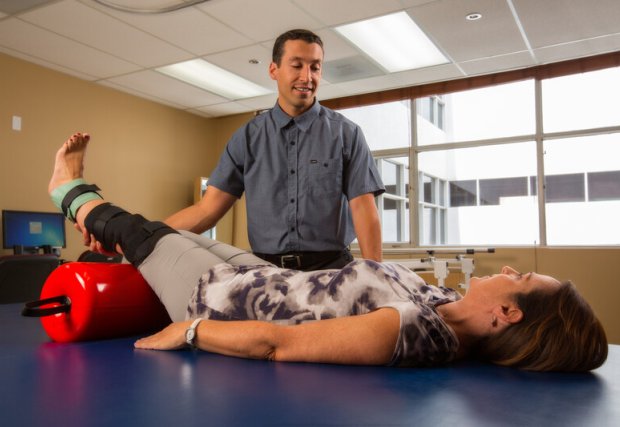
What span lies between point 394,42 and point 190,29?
1.57 meters

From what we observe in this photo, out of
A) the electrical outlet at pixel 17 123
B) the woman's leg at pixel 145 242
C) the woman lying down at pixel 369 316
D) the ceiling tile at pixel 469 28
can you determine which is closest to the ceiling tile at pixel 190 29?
the ceiling tile at pixel 469 28

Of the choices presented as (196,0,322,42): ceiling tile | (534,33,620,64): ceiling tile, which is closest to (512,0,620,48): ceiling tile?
(534,33,620,64): ceiling tile

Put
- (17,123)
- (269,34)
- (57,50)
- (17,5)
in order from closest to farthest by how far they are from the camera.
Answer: (17,5) < (269,34) < (57,50) < (17,123)

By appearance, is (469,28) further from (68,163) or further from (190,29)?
(68,163)

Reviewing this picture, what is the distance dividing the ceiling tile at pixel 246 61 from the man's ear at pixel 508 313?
347 centimetres

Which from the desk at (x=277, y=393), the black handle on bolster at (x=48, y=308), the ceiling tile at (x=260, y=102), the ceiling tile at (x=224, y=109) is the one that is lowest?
the desk at (x=277, y=393)

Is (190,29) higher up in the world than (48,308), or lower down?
higher up

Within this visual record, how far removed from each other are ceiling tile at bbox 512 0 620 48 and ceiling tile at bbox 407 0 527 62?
4.1 inches

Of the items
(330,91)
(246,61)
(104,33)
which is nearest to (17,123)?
(104,33)

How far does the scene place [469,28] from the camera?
150 inches

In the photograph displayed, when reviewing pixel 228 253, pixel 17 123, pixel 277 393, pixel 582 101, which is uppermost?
pixel 582 101

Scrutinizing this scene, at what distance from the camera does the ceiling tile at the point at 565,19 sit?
3.42m

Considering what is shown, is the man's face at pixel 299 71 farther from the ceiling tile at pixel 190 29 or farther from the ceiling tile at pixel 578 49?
the ceiling tile at pixel 578 49

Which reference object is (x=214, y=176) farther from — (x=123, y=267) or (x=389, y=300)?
(x=389, y=300)
